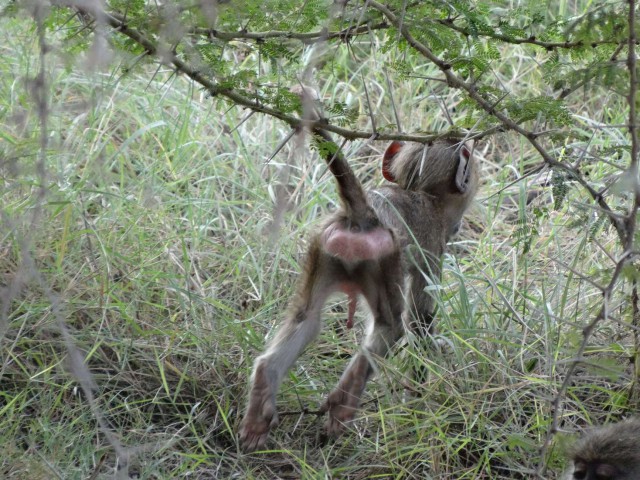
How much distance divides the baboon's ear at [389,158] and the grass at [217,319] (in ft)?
1.56

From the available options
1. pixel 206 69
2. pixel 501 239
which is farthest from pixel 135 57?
pixel 501 239

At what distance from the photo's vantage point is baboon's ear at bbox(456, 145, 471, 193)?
152 inches

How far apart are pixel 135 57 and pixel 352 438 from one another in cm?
141

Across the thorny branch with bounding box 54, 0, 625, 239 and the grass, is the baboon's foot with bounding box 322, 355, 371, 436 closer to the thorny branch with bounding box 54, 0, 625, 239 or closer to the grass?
the grass

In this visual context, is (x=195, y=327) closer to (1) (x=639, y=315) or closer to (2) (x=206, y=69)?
(2) (x=206, y=69)

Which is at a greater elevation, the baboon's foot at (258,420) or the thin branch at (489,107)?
the thin branch at (489,107)

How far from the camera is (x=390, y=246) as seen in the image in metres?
3.35

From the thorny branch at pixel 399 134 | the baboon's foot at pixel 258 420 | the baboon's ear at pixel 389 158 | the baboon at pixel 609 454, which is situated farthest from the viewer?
the baboon's ear at pixel 389 158

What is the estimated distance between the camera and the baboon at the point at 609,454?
291 cm

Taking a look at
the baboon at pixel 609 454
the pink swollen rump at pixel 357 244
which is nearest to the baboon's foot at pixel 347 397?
the pink swollen rump at pixel 357 244

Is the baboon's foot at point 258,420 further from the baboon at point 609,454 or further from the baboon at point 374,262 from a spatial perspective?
the baboon at point 609,454

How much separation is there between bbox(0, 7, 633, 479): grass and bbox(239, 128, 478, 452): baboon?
114 mm

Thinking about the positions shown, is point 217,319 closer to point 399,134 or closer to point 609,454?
point 399,134

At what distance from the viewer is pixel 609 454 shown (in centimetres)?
293
